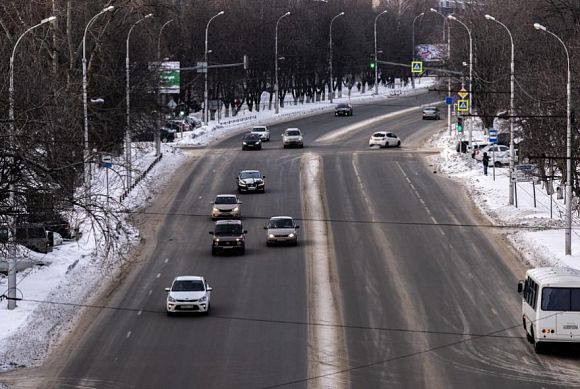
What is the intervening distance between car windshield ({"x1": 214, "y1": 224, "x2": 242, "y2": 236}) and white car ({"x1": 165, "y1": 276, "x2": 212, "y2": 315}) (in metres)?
9.92

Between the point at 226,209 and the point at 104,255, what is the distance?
15.1 m

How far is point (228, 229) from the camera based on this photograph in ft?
155

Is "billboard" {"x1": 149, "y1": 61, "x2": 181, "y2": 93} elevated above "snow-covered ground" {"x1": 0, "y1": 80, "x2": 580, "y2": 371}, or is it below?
above

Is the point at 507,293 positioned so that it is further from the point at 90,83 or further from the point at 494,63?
the point at 494,63

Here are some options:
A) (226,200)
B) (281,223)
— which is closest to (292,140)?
(226,200)

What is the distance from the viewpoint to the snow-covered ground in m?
33.2

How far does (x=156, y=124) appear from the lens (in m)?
73.8

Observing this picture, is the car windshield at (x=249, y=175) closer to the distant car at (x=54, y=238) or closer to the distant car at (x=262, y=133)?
the distant car at (x=54, y=238)

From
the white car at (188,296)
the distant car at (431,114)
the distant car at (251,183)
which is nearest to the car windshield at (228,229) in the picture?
the white car at (188,296)

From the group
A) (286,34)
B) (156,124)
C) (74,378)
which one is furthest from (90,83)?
(286,34)

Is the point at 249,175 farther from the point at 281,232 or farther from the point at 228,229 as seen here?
the point at 228,229

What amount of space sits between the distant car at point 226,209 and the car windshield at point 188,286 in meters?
17.9

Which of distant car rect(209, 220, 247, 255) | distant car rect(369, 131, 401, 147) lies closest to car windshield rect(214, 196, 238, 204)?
distant car rect(209, 220, 247, 255)

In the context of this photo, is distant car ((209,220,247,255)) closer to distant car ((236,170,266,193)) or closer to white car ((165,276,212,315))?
white car ((165,276,212,315))
